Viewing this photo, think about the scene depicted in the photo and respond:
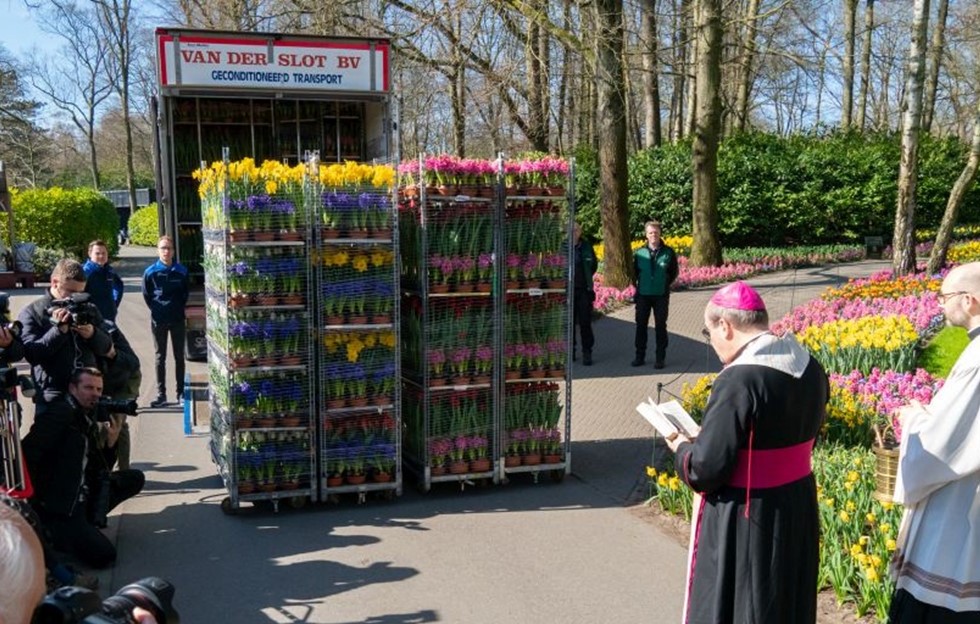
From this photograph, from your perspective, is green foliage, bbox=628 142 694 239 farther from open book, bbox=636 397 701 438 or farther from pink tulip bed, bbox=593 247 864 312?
open book, bbox=636 397 701 438

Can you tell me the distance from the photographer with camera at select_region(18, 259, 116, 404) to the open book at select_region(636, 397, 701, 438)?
435 cm

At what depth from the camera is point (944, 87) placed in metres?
36.2

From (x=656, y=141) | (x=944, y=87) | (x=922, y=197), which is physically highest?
(x=944, y=87)

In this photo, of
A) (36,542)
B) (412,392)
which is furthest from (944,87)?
(36,542)

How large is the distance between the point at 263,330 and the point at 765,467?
164 inches

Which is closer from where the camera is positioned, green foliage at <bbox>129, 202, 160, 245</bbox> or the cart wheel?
the cart wheel

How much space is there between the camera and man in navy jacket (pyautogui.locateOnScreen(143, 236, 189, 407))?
10.4 meters

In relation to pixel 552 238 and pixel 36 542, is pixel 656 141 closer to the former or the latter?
Result: pixel 552 238

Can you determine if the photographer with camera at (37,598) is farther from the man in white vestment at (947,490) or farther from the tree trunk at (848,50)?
the tree trunk at (848,50)

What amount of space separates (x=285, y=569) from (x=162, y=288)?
18.3 ft

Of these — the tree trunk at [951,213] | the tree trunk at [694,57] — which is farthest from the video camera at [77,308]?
the tree trunk at [951,213]

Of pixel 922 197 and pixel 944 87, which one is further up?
pixel 944 87

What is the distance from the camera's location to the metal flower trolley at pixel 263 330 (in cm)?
652

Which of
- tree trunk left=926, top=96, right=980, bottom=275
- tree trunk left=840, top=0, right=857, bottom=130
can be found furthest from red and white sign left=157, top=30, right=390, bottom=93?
tree trunk left=840, top=0, right=857, bottom=130
